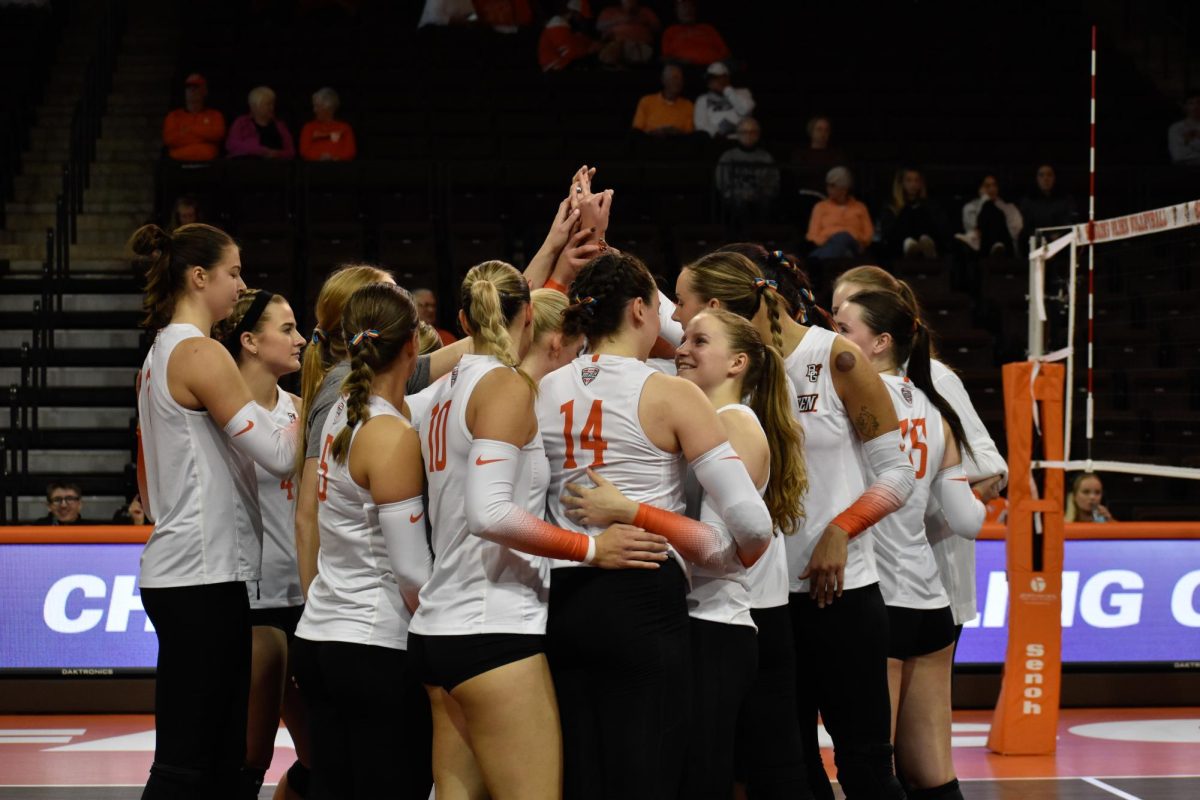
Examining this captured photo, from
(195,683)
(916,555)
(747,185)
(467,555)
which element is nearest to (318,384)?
(195,683)

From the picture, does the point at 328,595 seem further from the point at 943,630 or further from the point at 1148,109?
the point at 1148,109

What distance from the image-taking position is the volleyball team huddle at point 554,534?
10.7 feet

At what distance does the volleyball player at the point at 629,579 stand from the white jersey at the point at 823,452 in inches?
24.1

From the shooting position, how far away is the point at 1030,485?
652 cm

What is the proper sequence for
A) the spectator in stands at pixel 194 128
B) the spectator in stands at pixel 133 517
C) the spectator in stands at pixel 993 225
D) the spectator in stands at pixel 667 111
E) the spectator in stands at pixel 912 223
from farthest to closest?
1. the spectator in stands at pixel 667 111
2. the spectator in stands at pixel 993 225
3. the spectator in stands at pixel 194 128
4. the spectator in stands at pixel 912 223
5. the spectator in stands at pixel 133 517

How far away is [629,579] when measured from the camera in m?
3.27

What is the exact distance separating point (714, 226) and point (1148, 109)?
205 inches

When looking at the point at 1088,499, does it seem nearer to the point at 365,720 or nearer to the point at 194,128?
the point at 365,720

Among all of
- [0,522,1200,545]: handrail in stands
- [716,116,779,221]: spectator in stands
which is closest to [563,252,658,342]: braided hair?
[0,522,1200,545]: handrail in stands

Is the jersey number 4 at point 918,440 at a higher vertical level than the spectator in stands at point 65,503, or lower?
higher

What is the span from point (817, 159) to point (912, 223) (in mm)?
1037

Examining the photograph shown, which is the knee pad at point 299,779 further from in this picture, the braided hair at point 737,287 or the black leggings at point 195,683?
the braided hair at point 737,287

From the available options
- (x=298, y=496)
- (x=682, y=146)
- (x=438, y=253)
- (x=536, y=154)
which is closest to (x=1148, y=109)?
(x=682, y=146)

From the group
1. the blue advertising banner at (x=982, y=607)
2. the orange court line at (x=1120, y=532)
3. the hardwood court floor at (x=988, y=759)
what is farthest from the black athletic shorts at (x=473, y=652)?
the orange court line at (x=1120, y=532)
